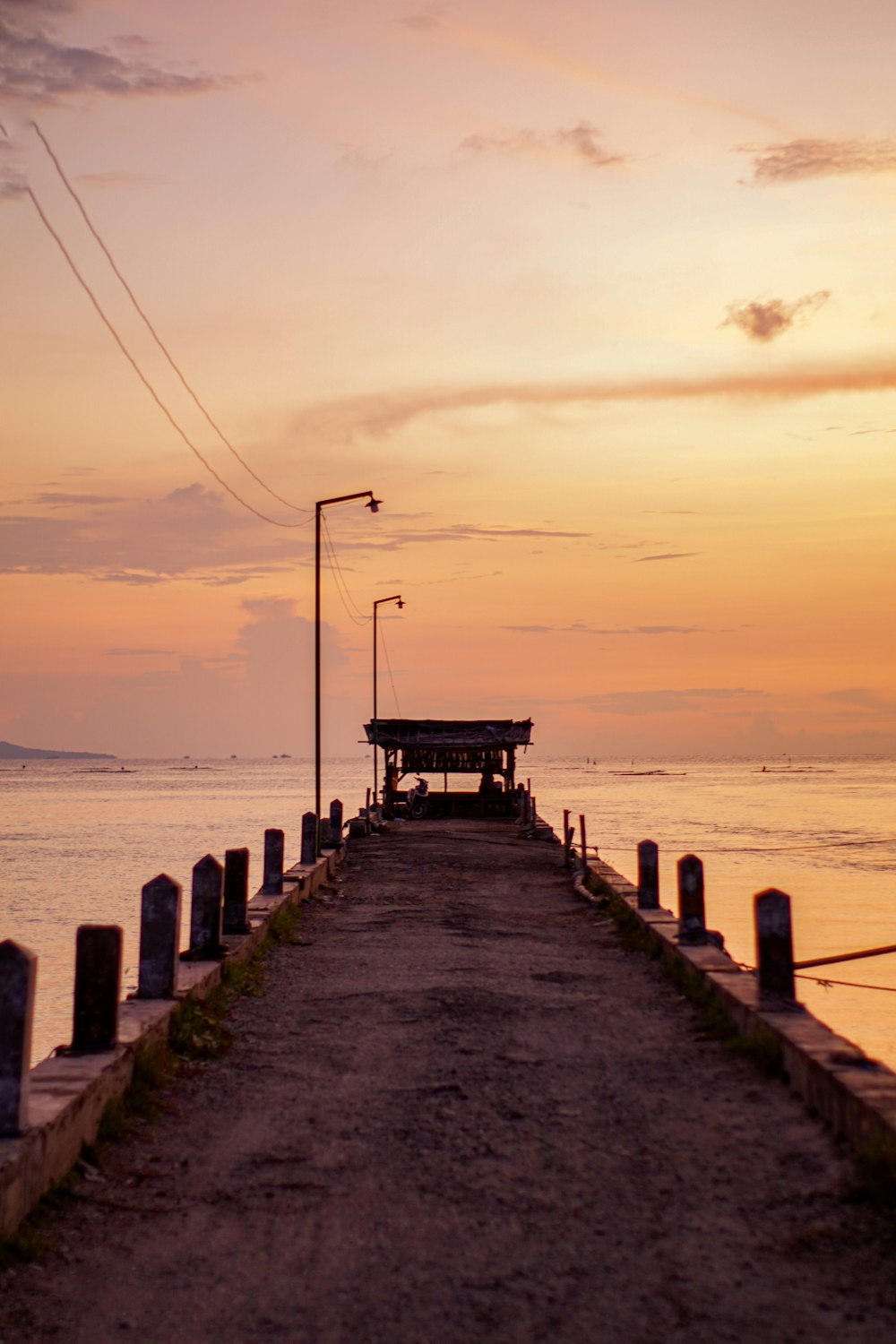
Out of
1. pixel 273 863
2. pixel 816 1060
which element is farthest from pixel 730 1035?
pixel 273 863

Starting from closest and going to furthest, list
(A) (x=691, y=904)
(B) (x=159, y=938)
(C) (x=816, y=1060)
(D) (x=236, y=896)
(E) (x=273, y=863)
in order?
(C) (x=816, y=1060), (B) (x=159, y=938), (A) (x=691, y=904), (D) (x=236, y=896), (E) (x=273, y=863)

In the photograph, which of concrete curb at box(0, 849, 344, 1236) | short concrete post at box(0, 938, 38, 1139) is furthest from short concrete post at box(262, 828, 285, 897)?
short concrete post at box(0, 938, 38, 1139)

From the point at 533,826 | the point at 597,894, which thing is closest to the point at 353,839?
the point at 533,826

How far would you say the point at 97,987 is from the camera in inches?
303

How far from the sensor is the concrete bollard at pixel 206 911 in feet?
38.0

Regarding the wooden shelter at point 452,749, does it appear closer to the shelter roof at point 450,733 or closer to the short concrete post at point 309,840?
the shelter roof at point 450,733

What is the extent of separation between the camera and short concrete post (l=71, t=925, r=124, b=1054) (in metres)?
7.60

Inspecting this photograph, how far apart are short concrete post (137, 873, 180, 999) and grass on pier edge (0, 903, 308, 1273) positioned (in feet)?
0.88

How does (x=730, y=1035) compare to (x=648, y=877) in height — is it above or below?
below

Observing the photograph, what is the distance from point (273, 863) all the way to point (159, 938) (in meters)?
8.56

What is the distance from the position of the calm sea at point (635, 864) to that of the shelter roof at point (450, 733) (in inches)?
231

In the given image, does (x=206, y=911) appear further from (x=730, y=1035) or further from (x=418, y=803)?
(x=418, y=803)

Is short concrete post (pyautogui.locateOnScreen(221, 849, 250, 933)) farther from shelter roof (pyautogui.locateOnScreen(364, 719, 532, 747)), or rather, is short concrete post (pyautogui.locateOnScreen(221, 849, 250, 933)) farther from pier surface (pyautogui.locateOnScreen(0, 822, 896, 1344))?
shelter roof (pyautogui.locateOnScreen(364, 719, 532, 747))

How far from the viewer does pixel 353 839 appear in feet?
106
